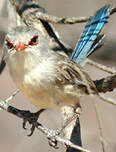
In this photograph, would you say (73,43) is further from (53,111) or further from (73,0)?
(73,0)

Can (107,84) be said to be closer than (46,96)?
Yes

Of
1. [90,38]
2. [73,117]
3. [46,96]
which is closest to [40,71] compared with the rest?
[46,96]

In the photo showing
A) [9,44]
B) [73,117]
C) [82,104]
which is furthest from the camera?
[82,104]

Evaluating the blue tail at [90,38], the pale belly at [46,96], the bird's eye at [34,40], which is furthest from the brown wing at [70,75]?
the blue tail at [90,38]

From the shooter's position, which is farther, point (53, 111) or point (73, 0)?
point (73, 0)

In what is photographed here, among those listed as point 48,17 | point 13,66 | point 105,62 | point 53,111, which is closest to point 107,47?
point 105,62

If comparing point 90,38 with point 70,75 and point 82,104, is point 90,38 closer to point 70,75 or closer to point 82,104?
point 70,75

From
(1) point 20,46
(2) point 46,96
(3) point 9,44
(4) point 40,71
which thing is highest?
(3) point 9,44

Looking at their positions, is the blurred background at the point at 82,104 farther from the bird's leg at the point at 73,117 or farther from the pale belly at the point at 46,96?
the pale belly at the point at 46,96
